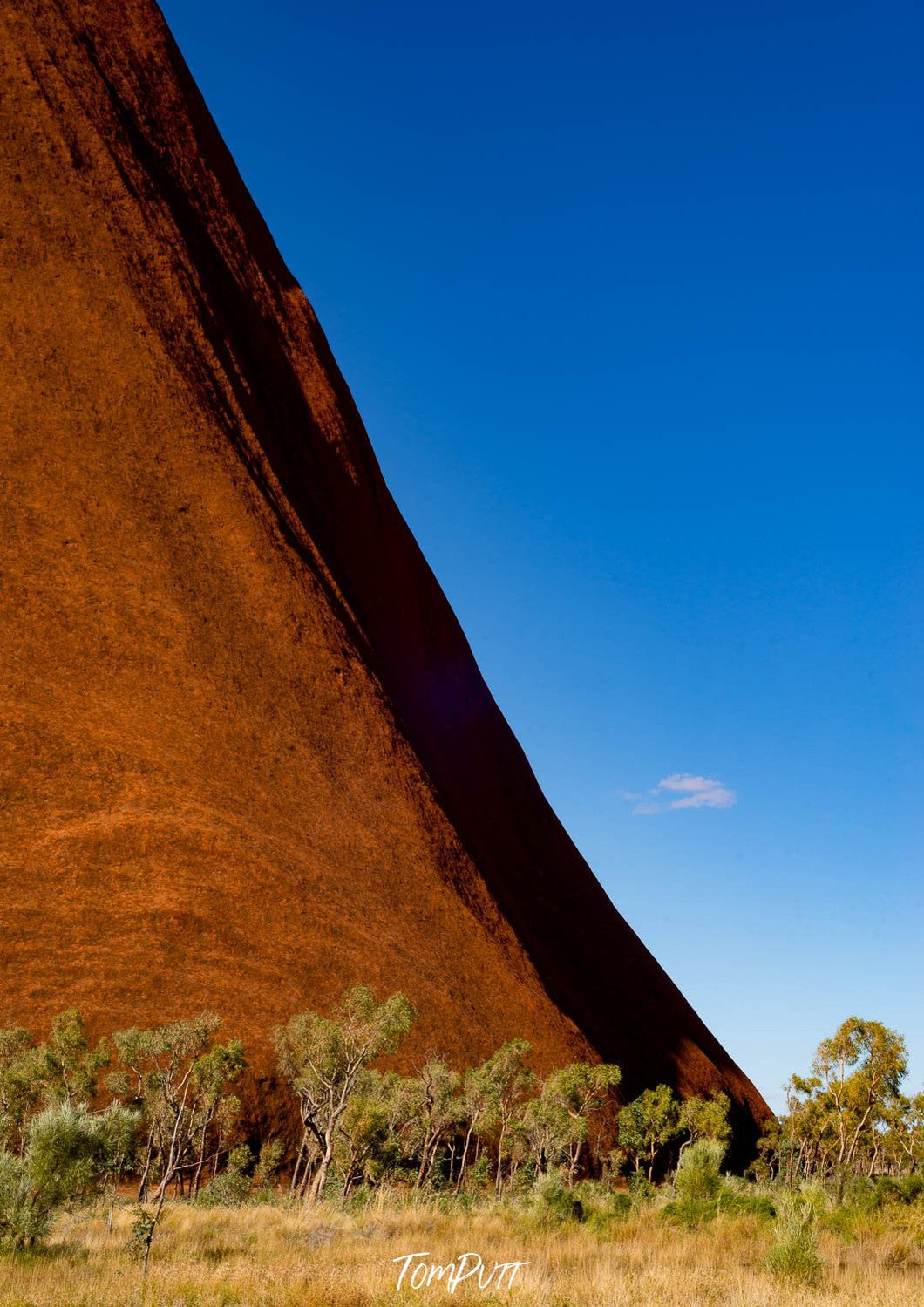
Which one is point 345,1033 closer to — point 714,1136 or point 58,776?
point 58,776

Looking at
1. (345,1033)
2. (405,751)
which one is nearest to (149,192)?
(405,751)

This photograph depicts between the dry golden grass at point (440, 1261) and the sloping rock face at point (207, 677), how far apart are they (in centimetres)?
1116

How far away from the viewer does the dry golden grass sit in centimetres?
750

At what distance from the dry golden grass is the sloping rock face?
36.6 ft

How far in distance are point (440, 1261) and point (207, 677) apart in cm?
2242

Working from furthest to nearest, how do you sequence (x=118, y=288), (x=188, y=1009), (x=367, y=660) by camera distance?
(x=367, y=660) < (x=118, y=288) < (x=188, y=1009)

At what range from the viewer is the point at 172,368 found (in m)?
35.7

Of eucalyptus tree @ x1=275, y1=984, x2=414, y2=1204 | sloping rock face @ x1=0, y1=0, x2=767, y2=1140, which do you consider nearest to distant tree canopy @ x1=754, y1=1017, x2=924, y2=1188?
sloping rock face @ x1=0, y1=0, x2=767, y2=1140

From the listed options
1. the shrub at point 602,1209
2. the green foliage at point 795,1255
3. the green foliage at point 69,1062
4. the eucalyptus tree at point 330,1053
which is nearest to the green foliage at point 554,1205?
the shrub at point 602,1209

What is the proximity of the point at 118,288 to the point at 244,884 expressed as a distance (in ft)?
78.7

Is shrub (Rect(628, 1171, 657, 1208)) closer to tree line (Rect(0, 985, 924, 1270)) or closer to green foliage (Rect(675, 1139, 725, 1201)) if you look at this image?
tree line (Rect(0, 985, 924, 1270))

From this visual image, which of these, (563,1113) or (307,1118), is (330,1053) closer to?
(307,1118)

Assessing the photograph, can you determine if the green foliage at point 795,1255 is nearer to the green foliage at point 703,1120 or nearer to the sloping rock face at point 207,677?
the sloping rock face at point 207,677

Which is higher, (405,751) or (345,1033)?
(405,751)
